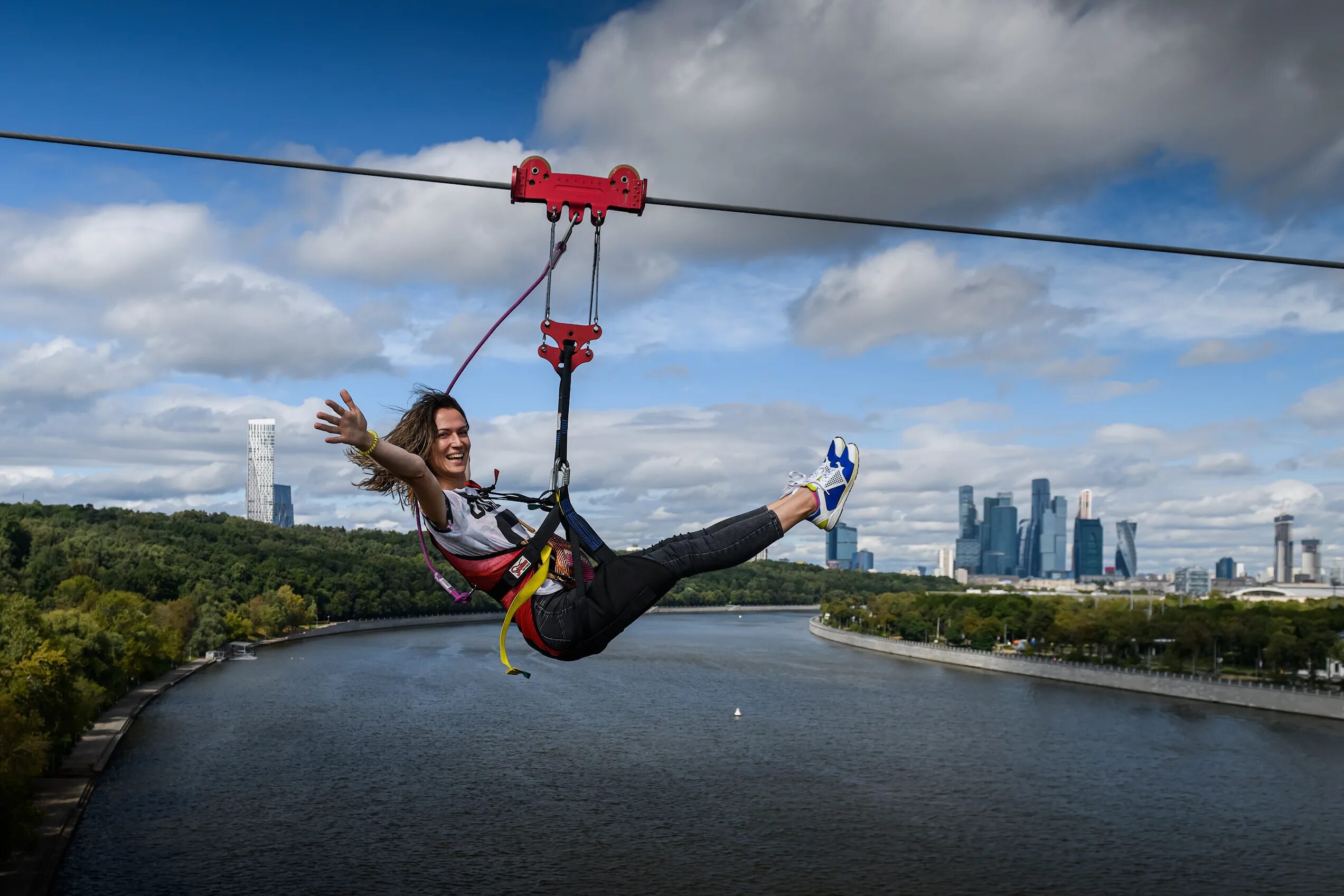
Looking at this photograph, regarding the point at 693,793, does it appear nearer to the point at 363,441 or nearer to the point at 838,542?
the point at 363,441

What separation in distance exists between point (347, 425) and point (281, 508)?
17578 centimetres

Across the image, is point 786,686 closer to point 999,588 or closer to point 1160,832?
point 1160,832

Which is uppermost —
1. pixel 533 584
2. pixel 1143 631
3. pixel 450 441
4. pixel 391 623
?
pixel 450 441

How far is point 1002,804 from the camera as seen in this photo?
2867 centimetres

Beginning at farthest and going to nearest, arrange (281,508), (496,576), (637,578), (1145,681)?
1. (281,508)
2. (1145,681)
3. (496,576)
4. (637,578)

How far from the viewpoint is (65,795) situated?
999 inches

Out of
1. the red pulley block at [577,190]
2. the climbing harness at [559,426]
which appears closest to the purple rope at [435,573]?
the climbing harness at [559,426]

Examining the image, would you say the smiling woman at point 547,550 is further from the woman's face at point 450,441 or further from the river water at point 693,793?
the river water at point 693,793

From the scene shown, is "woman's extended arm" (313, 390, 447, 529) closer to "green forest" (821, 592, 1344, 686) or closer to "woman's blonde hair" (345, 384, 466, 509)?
"woman's blonde hair" (345, 384, 466, 509)

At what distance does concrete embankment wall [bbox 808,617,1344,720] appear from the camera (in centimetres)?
4628

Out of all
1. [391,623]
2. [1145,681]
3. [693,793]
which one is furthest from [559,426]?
[391,623]

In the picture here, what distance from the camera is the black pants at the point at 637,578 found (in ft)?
15.0

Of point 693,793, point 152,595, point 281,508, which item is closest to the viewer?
point 693,793

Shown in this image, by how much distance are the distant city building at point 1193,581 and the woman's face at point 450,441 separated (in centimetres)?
16458
